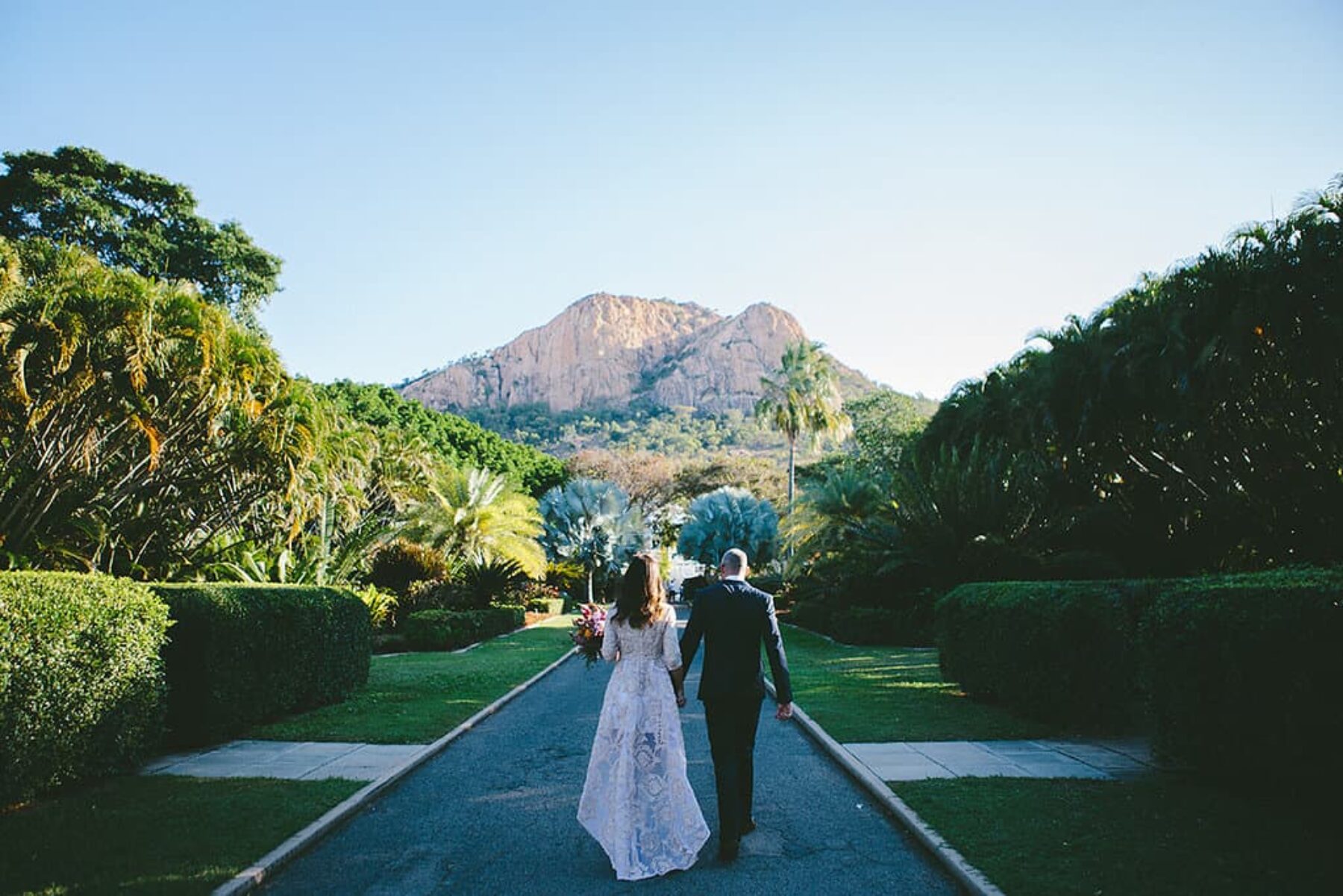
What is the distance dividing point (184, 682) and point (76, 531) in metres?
6.82

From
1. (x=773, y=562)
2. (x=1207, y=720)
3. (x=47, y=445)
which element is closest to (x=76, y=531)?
(x=47, y=445)

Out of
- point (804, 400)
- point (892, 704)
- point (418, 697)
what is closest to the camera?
Result: point (892, 704)

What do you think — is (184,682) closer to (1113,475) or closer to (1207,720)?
(1207,720)

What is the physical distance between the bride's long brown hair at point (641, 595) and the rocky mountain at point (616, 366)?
125 m

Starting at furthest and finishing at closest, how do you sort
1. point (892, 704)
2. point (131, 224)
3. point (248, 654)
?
point (131, 224) → point (892, 704) → point (248, 654)

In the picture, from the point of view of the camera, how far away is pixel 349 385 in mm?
53969

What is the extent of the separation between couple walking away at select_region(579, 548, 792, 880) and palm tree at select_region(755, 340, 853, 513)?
38637mm

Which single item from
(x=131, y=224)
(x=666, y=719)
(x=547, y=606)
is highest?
(x=131, y=224)

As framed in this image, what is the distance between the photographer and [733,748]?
20.5ft

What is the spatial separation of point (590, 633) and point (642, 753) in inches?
86.8

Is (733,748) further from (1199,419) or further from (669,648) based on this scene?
(1199,419)

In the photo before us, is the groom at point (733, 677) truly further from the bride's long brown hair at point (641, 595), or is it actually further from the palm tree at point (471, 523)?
the palm tree at point (471, 523)

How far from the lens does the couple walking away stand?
5805mm

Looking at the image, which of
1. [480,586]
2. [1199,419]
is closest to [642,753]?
[1199,419]
